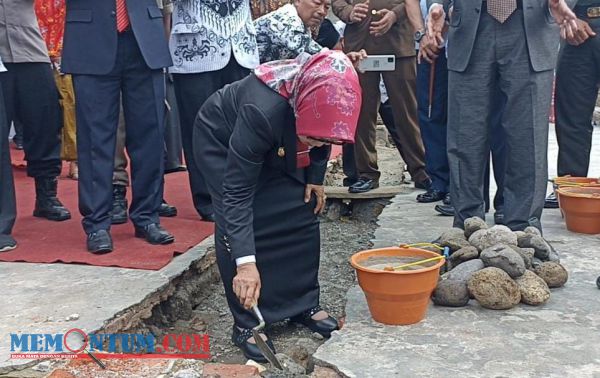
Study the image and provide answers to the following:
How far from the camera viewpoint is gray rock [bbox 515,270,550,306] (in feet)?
9.87

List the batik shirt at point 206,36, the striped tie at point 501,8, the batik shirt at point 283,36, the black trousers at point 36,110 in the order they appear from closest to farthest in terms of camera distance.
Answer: the striped tie at point 501,8
the batik shirt at point 283,36
the batik shirt at point 206,36
the black trousers at point 36,110

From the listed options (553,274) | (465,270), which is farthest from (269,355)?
(553,274)

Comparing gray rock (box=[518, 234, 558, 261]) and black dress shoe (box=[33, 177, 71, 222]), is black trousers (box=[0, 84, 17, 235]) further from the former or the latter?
gray rock (box=[518, 234, 558, 261])

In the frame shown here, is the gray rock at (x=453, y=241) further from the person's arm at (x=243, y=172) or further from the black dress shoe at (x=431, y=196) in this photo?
the black dress shoe at (x=431, y=196)

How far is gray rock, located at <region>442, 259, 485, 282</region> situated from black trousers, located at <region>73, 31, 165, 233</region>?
155 cm

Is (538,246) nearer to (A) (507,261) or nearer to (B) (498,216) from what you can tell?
Result: (A) (507,261)

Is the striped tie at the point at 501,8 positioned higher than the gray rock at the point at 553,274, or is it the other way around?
the striped tie at the point at 501,8

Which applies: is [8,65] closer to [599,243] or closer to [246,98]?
[246,98]

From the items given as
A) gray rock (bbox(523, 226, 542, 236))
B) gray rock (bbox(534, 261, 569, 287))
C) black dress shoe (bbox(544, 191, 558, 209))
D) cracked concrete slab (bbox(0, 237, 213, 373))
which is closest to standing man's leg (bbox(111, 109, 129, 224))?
cracked concrete slab (bbox(0, 237, 213, 373))

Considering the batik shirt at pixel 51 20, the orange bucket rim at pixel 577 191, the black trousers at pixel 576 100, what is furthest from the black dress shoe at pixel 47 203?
the black trousers at pixel 576 100

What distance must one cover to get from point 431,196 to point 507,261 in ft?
6.19

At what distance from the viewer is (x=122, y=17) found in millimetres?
3699

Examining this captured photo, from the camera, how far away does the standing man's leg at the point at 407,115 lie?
16.4 feet

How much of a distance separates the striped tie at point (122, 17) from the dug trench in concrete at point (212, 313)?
3.84ft
